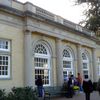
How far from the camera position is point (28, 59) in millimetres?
18000

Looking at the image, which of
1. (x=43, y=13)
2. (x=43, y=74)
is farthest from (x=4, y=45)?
(x=43, y=13)

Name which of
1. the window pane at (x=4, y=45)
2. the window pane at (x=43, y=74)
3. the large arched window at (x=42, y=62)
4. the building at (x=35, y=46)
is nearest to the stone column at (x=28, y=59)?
the building at (x=35, y=46)

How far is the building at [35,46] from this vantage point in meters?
17.1

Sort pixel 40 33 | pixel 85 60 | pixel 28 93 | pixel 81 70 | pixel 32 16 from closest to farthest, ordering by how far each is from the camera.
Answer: pixel 28 93, pixel 32 16, pixel 40 33, pixel 81 70, pixel 85 60

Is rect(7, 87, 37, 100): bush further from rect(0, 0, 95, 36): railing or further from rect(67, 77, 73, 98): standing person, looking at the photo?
rect(0, 0, 95, 36): railing

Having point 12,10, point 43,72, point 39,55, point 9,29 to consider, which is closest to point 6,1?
point 12,10

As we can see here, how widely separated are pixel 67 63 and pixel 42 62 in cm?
440

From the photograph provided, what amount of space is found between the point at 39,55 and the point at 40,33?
1983 mm

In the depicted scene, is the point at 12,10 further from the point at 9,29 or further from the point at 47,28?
the point at 47,28

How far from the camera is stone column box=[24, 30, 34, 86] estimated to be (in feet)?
58.2

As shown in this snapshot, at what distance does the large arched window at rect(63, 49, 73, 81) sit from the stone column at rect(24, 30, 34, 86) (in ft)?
20.3

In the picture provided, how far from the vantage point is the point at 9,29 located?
17.3 meters

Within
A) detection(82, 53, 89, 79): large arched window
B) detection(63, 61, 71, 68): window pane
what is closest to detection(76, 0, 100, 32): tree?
detection(63, 61, 71, 68): window pane

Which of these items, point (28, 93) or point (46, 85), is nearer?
point (28, 93)
